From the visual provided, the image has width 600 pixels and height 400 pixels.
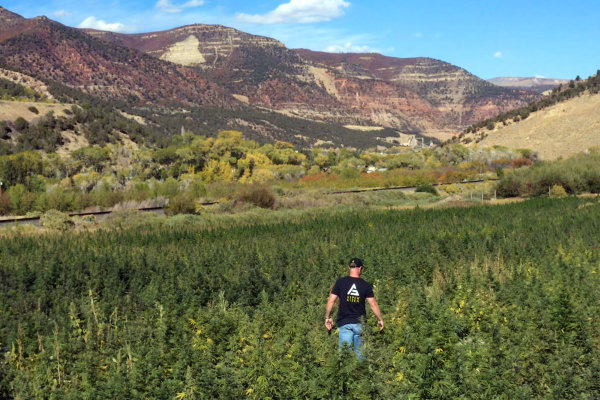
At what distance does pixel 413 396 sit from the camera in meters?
6.41

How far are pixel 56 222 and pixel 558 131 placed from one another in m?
59.7

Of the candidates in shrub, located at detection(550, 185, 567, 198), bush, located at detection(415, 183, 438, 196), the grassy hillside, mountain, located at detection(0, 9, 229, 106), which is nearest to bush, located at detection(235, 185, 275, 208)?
bush, located at detection(415, 183, 438, 196)

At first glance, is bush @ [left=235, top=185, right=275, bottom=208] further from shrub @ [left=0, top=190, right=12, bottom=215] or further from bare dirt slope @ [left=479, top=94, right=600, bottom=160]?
bare dirt slope @ [left=479, top=94, right=600, bottom=160]

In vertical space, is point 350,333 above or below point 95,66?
below

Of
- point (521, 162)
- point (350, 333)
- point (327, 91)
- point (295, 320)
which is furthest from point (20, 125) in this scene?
point (327, 91)

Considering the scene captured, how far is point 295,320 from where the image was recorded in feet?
29.7

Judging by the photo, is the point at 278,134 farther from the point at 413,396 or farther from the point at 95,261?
the point at 413,396

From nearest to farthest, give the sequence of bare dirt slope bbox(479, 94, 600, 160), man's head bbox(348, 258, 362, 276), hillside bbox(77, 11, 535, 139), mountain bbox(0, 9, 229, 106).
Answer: man's head bbox(348, 258, 362, 276) → bare dirt slope bbox(479, 94, 600, 160) → mountain bbox(0, 9, 229, 106) → hillside bbox(77, 11, 535, 139)

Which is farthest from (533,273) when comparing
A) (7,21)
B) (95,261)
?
(7,21)

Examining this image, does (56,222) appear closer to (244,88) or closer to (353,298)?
(353,298)

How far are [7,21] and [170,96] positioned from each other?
47706mm

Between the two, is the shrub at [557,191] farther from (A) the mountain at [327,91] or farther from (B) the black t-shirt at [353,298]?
(A) the mountain at [327,91]

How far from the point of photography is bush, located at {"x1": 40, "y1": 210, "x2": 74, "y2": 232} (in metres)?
25.9

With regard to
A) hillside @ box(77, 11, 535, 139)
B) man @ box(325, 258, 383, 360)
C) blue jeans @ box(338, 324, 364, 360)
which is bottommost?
blue jeans @ box(338, 324, 364, 360)
